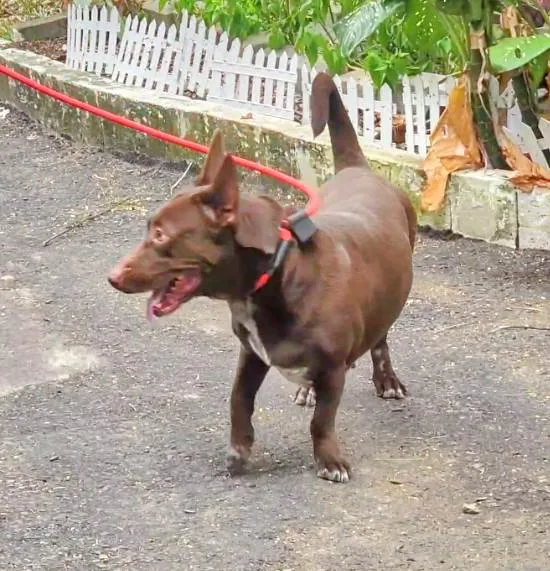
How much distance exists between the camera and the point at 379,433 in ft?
16.3

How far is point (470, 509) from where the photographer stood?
14.0 ft

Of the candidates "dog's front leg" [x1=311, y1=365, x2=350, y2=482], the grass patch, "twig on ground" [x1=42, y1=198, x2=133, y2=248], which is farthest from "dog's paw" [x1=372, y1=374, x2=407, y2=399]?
the grass patch

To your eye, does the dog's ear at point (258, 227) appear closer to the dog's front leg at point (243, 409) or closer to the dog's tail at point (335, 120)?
the dog's front leg at point (243, 409)

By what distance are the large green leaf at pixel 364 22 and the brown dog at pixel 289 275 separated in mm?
1791

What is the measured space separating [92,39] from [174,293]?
7.13m

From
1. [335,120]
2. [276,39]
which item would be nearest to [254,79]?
[276,39]

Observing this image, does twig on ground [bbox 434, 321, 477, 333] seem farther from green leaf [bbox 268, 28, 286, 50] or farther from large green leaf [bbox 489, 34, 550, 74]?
green leaf [bbox 268, 28, 286, 50]

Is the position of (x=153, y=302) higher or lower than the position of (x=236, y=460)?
higher

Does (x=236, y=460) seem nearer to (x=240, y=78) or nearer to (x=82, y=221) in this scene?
(x=82, y=221)

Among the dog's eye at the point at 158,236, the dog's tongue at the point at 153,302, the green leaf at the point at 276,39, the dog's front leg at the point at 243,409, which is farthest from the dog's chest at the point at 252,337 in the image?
the green leaf at the point at 276,39

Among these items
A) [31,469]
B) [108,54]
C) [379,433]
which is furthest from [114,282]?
[108,54]

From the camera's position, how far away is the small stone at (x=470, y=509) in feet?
14.0

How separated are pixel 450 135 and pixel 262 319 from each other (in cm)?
327

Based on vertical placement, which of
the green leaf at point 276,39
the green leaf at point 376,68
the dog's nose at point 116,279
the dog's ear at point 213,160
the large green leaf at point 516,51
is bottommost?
the green leaf at point 276,39
